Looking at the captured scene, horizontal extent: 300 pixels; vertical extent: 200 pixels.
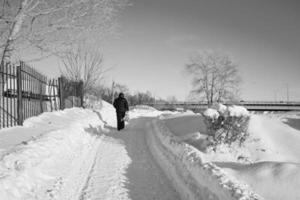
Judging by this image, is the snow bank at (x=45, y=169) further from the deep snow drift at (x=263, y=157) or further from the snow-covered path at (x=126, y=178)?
the deep snow drift at (x=263, y=157)

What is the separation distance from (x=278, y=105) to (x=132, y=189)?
2550 inches

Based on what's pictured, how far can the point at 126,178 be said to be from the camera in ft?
16.8

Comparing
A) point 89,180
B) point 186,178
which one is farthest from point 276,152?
point 89,180

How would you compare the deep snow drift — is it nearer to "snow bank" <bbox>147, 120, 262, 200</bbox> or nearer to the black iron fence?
"snow bank" <bbox>147, 120, 262, 200</bbox>

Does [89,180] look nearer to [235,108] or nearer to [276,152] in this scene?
[235,108]

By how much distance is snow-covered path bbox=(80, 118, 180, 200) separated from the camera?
14.1ft

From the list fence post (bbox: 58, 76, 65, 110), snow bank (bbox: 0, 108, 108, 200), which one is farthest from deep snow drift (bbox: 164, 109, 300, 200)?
fence post (bbox: 58, 76, 65, 110)

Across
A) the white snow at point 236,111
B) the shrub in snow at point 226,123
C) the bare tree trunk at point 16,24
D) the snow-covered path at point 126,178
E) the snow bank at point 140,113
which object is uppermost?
the bare tree trunk at point 16,24

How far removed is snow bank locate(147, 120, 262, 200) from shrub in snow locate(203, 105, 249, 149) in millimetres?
1581

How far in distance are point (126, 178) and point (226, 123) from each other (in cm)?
395

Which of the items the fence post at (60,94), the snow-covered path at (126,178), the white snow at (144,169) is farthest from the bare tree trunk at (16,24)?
the fence post at (60,94)

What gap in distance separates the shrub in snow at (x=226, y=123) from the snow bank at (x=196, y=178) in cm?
158

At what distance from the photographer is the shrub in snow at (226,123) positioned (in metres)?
7.44

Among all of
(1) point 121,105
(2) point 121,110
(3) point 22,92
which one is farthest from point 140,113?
(3) point 22,92
